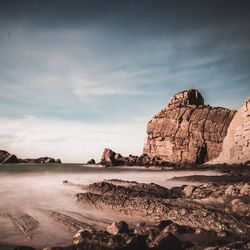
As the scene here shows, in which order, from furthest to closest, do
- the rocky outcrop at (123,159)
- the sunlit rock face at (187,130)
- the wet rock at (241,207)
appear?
the rocky outcrop at (123,159), the sunlit rock face at (187,130), the wet rock at (241,207)

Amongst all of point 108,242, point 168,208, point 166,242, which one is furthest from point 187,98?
point 108,242

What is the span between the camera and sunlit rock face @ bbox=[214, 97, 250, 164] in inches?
1523

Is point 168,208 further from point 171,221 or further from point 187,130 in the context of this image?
point 187,130

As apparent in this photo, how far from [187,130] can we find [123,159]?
18094 mm

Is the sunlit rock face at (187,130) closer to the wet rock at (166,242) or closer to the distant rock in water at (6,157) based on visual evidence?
the distant rock in water at (6,157)

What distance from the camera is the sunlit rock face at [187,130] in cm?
6388

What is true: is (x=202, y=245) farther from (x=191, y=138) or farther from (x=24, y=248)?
(x=191, y=138)

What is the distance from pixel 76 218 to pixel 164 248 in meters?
4.14

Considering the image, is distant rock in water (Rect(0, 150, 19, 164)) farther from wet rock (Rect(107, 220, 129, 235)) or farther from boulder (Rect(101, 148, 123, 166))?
wet rock (Rect(107, 220, 129, 235))

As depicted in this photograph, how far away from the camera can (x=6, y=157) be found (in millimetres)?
88750

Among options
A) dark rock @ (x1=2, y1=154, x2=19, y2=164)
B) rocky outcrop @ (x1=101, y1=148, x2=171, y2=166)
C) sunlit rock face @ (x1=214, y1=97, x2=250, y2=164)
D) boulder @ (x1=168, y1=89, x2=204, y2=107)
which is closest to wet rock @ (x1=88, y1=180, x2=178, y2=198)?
sunlit rock face @ (x1=214, y1=97, x2=250, y2=164)

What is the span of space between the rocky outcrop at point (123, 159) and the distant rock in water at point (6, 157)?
3235cm

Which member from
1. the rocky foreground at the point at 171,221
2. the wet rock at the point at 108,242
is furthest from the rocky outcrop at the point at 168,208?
the wet rock at the point at 108,242

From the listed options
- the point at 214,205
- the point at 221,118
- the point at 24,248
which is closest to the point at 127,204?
the point at 214,205
